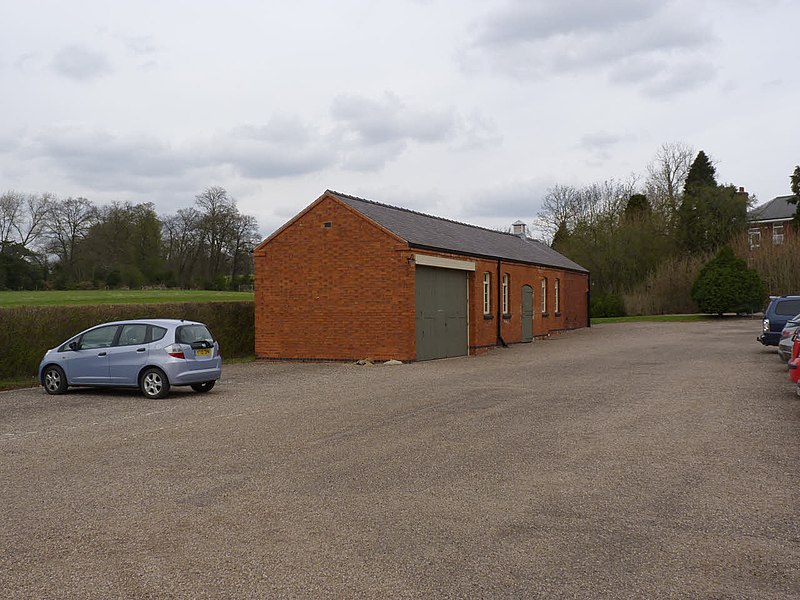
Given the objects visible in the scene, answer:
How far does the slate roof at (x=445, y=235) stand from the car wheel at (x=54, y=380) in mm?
10204

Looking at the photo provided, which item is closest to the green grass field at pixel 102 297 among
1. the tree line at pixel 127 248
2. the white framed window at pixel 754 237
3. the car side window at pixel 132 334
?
the tree line at pixel 127 248

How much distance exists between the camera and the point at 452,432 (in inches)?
401

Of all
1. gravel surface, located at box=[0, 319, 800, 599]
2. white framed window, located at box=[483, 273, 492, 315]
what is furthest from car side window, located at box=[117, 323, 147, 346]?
white framed window, located at box=[483, 273, 492, 315]

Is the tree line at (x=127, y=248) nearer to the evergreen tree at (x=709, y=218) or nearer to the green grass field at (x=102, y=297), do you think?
the green grass field at (x=102, y=297)

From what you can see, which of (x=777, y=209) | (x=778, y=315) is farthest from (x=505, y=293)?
(x=777, y=209)

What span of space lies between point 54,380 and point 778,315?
794 inches

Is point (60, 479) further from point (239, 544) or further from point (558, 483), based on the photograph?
point (558, 483)

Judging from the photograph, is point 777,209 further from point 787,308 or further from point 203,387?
point 203,387

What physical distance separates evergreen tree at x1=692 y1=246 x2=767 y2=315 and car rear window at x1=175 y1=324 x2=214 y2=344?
36863 millimetres

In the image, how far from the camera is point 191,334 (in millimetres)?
15008

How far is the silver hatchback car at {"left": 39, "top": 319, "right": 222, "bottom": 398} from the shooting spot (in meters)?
14.5

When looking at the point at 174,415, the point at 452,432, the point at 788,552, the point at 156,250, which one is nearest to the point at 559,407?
the point at 452,432

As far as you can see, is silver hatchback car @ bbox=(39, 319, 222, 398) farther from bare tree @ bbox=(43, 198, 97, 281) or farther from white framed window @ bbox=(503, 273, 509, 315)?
bare tree @ bbox=(43, 198, 97, 281)

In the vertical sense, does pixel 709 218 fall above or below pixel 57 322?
above
